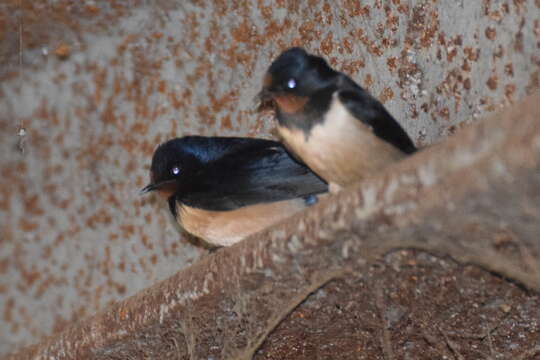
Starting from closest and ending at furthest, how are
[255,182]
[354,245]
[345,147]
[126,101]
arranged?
1. [354,245]
2. [345,147]
3. [255,182]
4. [126,101]

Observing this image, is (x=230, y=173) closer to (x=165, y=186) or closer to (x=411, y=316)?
(x=165, y=186)

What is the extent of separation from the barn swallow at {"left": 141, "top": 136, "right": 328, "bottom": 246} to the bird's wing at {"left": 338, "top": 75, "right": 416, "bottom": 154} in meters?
0.27

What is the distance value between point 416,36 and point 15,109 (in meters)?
1.33

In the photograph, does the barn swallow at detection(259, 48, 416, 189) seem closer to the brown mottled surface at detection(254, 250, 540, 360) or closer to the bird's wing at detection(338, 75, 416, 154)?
the bird's wing at detection(338, 75, 416, 154)

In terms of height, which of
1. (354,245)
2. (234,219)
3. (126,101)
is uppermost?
(354,245)

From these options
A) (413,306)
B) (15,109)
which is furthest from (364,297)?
(15,109)

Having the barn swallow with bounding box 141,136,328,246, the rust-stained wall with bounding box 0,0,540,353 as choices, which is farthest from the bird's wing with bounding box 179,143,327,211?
the rust-stained wall with bounding box 0,0,540,353

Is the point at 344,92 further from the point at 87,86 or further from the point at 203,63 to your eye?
the point at 87,86

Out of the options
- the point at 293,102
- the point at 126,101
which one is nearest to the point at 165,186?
the point at 293,102

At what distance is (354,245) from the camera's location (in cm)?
93

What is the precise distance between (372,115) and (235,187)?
0.40 meters

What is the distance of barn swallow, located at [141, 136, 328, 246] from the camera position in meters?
1.42

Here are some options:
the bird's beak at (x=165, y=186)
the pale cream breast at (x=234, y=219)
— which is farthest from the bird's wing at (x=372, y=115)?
the bird's beak at (x=165, y=186)

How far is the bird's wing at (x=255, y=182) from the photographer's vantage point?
142cm
